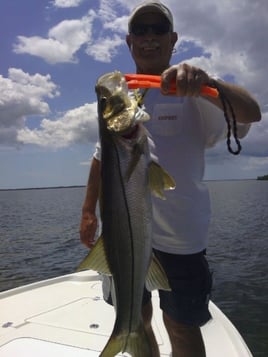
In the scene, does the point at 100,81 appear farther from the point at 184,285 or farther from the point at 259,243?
the point at 259,243

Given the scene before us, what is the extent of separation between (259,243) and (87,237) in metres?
22.6

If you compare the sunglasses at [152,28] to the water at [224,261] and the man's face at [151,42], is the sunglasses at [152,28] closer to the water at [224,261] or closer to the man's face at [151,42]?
the man's face at [151,42]

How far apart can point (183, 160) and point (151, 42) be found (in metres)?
A: 1.00

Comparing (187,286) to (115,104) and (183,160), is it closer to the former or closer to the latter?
(183,160)

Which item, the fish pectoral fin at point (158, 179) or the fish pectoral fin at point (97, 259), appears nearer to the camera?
the fish pectoral fin at point (158, 179)

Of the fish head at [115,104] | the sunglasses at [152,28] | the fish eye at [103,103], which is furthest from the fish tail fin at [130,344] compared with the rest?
the sunglasses at [152,28]

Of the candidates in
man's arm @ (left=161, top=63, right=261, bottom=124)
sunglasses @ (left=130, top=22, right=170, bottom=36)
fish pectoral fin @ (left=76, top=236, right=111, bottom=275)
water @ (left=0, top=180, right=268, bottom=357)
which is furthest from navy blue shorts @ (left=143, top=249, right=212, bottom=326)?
water @ (left=0, top=180, right=268, bottom=357)

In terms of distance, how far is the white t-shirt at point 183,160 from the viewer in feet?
11.0

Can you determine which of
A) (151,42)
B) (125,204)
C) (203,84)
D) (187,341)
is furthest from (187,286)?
(151,42)

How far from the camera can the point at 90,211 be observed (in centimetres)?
373

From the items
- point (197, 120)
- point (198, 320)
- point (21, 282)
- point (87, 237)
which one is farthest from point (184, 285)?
point (21, 282)

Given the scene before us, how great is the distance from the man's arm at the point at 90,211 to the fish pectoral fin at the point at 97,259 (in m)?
0.95

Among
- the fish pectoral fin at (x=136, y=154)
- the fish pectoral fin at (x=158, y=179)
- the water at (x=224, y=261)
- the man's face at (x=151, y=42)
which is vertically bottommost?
the water at (x=224, y=261)

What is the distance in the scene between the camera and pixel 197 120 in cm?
340
